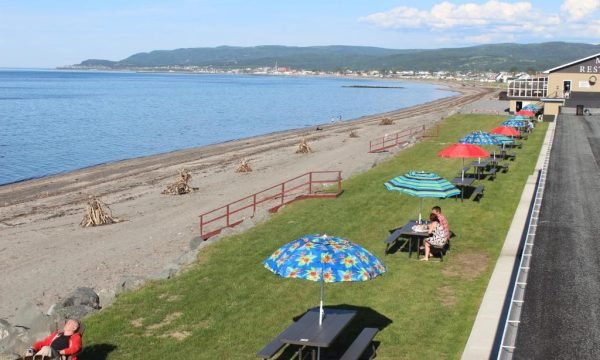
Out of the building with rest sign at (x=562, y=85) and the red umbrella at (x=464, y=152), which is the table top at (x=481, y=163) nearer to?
the red umbrella at (x=464, y=152)

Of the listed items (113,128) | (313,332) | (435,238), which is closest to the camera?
(313,332)

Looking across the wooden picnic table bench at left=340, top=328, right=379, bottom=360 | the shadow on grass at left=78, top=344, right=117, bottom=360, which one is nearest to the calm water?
the shadow on grass at left=78, top=344, right=117, bottom=360

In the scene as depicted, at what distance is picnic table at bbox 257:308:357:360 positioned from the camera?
923cm

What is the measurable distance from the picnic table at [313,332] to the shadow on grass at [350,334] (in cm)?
54

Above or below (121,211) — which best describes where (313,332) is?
above

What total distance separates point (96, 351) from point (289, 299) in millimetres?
4055

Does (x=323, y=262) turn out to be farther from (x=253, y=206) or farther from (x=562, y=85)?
(x=562, y=85)

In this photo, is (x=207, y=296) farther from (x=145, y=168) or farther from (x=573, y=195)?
(x=145, y=168)

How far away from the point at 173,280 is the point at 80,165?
39.1m

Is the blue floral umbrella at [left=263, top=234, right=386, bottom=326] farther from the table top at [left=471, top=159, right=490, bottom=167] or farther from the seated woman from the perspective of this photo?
the table top at [left=471, top=159, right=490, bottom=167]

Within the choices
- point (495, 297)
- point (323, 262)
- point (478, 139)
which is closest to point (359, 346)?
point (323, 262)

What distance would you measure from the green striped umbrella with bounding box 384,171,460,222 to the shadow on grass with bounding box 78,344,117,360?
8.30m

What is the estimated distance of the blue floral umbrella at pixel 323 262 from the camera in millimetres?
8797

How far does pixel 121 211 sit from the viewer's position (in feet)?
97.1
